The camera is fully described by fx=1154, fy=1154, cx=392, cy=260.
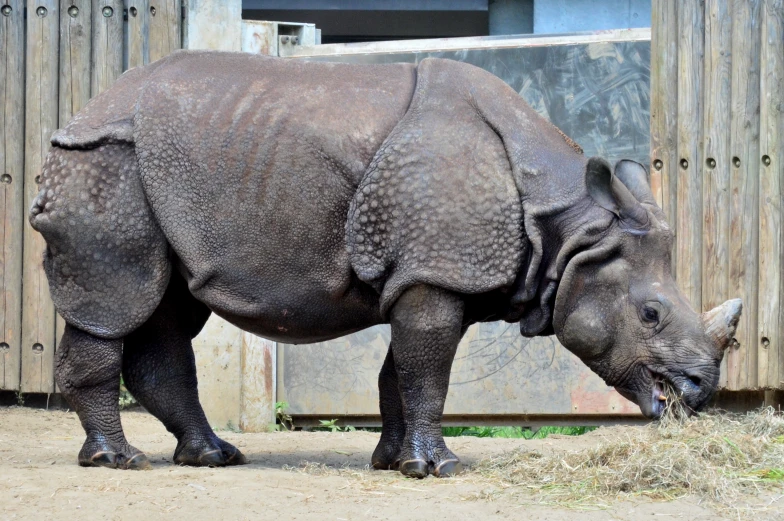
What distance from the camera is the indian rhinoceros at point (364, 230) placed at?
562 centimetres

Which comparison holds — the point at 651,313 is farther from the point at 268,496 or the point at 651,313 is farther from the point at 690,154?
the point at 690,154

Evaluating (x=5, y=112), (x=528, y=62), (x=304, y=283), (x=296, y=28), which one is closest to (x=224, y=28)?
(x=296, y=28)

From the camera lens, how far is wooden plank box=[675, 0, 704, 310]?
8.11 m

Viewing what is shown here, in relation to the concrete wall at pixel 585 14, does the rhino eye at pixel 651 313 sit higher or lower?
lower

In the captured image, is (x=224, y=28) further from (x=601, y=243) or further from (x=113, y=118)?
(x=601, y=243)

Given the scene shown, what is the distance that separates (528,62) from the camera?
852 centimetres

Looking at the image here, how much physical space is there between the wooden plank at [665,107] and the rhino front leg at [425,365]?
3.00 m

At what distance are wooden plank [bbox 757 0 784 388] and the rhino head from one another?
8.13 ft

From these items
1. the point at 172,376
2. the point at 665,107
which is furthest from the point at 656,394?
the point at 665,107

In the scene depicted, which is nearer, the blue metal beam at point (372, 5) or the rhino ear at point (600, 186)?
the rhino ear at point (600, 186)

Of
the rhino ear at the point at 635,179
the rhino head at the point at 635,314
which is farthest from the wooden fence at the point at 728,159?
the rhino head at the point at 635,314

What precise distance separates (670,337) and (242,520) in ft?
7.58

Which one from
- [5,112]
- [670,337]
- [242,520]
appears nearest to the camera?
[242,520]

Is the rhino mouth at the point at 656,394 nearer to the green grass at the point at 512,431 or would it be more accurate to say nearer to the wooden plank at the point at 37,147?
the green grass at the point at 512,431
